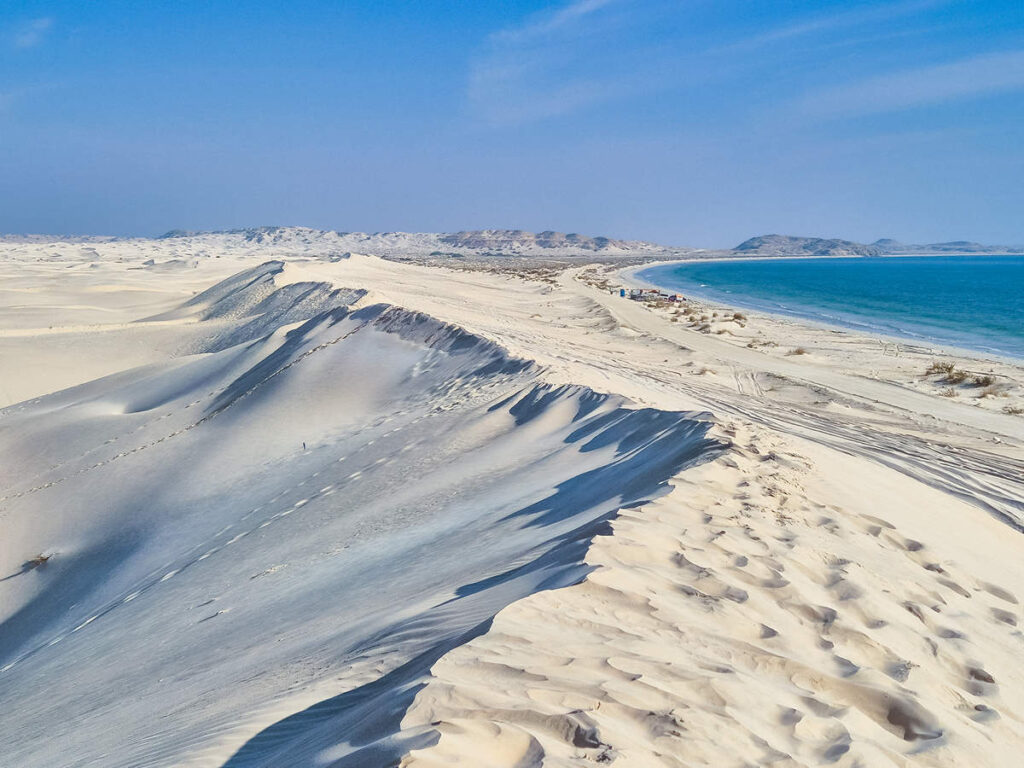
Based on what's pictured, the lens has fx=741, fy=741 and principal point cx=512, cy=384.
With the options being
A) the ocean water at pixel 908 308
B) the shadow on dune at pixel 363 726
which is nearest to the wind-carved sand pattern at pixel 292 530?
the shadow on dune at pixel 363 726

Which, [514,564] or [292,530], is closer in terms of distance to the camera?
[514,564]

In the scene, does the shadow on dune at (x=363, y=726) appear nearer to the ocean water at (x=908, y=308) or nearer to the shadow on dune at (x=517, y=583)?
the shadow on dune at (x=517, y=583)

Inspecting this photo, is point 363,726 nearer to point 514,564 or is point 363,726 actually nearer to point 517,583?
point 517,583

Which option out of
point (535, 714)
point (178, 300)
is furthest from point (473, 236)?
point (535, 714)

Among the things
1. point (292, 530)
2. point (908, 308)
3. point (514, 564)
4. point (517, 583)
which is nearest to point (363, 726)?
point (517, 583)

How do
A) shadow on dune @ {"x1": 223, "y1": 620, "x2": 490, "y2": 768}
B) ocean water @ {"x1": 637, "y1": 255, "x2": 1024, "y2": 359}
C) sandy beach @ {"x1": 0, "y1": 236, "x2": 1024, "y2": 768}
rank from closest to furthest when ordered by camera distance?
shadow on dune @ {"x1": 223, "y1": 620, "x2": 490, "y2": 768} < sandy beach @ {"x1": 0, "y1": 236, "x2": 1024, "y2": 768} < ocean water @ {"x1": 637, "y1": 255, "x2": 1024, "y2": 359}

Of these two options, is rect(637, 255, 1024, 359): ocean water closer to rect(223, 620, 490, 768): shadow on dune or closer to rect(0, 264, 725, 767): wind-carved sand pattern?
rect(0, 264, 725, 767): wind-carved sand pattern

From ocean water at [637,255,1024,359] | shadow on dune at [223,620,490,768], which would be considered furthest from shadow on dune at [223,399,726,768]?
ocean water at [637,255,1024,359]
